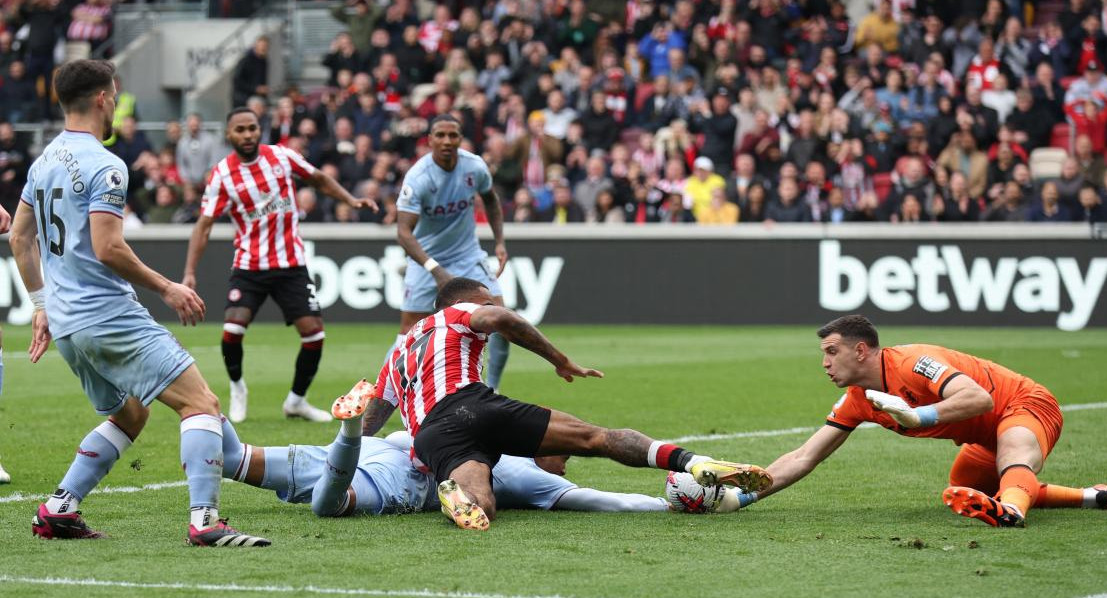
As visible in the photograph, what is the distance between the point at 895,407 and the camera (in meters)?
7.02

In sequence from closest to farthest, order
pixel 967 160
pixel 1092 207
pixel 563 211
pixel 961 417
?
pixel 961 417 < pixel 1092 207 < pixel 967 160 < pixel 563 211

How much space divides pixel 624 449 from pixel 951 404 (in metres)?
1.53

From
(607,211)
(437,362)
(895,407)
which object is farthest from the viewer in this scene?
(607,211)

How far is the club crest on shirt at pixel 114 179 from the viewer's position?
6.68 metres

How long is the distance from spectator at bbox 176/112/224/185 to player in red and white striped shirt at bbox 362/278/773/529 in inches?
742

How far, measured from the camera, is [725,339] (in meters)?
19.5

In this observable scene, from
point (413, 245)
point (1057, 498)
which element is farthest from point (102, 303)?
point (413, 245)

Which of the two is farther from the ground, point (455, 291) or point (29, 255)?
point (29, 255)

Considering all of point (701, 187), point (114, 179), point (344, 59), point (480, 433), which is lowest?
point (480, 433)

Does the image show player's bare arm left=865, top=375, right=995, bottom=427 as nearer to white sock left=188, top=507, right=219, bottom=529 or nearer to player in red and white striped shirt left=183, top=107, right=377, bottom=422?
white sock left=188, top=507, right=219, bottom=529

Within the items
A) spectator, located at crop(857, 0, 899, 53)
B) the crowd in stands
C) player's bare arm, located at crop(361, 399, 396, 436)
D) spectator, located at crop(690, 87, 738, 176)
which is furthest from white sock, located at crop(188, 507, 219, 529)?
spectator, located at crop(857, 0, 899, 53)

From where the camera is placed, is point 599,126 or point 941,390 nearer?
point 941,390

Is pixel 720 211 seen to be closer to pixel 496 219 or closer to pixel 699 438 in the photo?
pixel 496 219

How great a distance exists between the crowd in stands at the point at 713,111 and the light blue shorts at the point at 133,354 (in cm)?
1544
